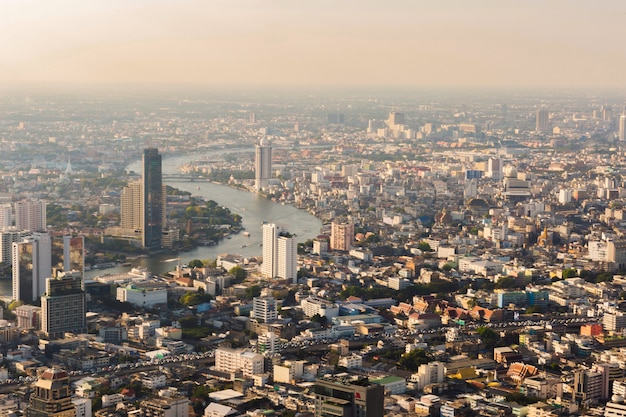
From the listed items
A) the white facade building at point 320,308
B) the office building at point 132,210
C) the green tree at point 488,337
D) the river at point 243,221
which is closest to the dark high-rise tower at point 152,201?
the office building at point 132,210

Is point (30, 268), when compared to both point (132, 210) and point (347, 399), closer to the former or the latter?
point (132, 210)

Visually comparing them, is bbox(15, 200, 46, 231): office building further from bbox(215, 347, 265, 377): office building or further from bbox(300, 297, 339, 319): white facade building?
bbox(215, 347, 265, 377): office building

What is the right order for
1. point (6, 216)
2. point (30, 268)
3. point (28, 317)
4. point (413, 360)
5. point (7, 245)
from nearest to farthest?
point (413, 360) < point (28, 317) < point (30, 268) < point (7, 245) < point (6, 216)

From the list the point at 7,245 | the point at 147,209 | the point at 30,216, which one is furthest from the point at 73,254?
the point at 30,216

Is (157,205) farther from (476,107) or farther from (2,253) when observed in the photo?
(476,107)

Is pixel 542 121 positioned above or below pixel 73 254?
above

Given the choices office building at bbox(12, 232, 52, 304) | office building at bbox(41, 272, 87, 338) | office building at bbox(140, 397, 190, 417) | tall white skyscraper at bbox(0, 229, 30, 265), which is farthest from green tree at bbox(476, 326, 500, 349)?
tall white skyscraper at bbox(0, 229, 30, 265)
